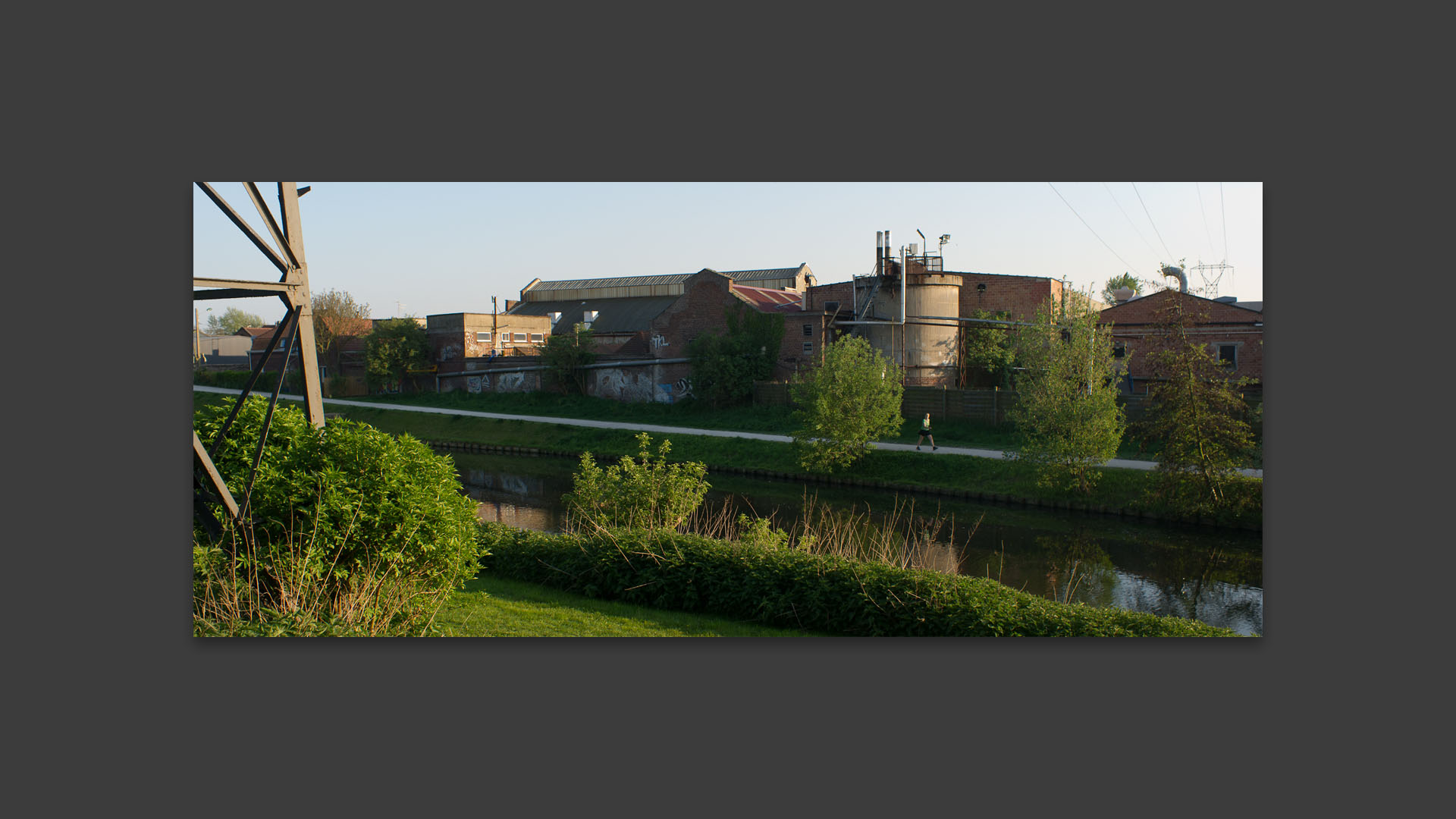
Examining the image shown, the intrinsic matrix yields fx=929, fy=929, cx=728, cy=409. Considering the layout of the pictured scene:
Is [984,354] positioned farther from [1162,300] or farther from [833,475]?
[833,475]

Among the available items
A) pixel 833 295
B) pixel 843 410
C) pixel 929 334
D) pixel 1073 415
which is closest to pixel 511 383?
pixel 833 295

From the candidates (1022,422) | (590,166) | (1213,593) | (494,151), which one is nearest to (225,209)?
(494,151)

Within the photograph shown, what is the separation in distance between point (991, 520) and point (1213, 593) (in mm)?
4929

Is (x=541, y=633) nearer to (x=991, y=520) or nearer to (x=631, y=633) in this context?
(x=631, y=633)

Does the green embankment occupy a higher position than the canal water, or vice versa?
the green embankment

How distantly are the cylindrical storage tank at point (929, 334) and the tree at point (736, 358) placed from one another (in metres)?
4.43

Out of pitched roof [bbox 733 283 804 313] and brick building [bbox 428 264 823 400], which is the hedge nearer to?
brick building [bbox 428 264 823 400]

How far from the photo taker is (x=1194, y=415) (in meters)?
13.8

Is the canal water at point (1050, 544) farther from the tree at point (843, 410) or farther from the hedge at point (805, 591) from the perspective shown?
the hedge at point (805, 591)

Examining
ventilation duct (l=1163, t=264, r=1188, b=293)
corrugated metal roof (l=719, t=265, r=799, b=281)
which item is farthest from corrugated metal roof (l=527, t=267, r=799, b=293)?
ventilation duct (l=1163, t=264, r=1188, b=293)

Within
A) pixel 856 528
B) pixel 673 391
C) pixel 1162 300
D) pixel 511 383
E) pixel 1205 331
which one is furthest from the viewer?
pixel 511 383

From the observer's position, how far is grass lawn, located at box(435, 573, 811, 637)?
21.2 ft

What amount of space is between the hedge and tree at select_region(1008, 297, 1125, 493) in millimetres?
8922

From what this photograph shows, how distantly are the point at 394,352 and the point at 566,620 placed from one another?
97.7ft
